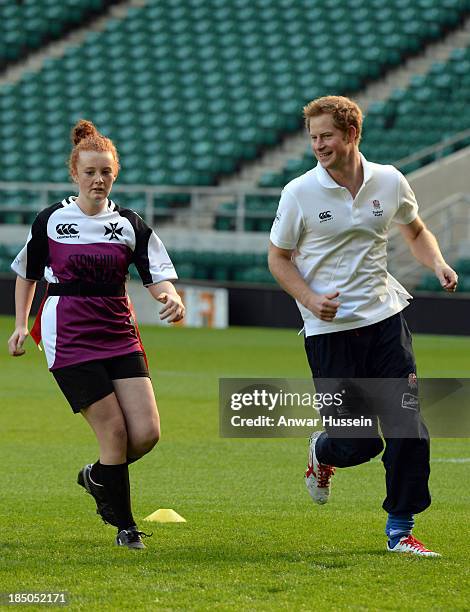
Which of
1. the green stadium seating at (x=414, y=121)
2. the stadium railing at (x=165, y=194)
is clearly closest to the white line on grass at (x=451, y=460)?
the stadium railing at (x=165, y=194)

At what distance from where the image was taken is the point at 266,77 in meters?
26.8

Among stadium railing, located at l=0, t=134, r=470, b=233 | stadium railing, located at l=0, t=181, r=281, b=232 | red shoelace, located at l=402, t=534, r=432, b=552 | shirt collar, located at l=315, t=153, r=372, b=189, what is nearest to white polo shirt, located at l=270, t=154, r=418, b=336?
shirt collar, located at l=315, t=153, r=372, b=189

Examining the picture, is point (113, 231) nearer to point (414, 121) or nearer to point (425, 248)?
point (425, 248)

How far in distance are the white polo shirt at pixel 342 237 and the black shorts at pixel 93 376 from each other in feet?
2.72

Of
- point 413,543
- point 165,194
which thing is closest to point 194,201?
point 165,194

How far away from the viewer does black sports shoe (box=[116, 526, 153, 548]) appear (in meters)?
6.08

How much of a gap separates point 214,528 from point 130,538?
69 cm

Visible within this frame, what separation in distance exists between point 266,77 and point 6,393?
49.2 ft

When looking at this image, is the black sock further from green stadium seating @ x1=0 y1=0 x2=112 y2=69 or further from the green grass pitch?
green stadium seating @ x1=0 y1=0 x2=112 y2=69

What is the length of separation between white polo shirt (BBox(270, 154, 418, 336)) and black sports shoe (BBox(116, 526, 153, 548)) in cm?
120

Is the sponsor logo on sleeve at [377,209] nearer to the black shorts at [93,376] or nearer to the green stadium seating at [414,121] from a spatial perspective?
the black shorts at [93,376]

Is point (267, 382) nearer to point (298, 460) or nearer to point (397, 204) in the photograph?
point (397, 204)

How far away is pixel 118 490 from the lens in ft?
20.4

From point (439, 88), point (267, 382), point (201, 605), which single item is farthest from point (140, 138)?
point (201, 605)
